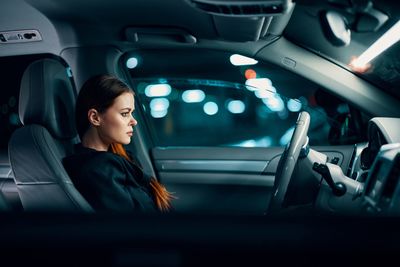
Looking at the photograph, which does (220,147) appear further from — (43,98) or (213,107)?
(213,107)

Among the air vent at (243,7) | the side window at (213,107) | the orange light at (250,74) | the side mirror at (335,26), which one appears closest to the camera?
the side mirror at (335,26)

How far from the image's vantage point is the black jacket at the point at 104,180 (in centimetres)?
180

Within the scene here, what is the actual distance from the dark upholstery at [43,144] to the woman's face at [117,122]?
0.67ft

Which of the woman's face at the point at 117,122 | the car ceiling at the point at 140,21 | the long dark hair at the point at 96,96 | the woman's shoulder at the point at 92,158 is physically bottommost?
the woman's shoulder at the point at 92,158

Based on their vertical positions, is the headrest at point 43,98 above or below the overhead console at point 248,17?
below

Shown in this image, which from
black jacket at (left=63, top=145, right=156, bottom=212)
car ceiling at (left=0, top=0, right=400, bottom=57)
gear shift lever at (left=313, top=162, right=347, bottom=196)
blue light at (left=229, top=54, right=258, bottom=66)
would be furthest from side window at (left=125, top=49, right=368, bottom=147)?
black jacket at (left=63, top=145, right=156, bottom=212)

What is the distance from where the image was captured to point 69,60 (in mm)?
2693

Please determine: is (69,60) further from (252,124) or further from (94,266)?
(252,124)

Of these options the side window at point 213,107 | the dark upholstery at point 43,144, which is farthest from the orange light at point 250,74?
the dark upholstery at point 43,144

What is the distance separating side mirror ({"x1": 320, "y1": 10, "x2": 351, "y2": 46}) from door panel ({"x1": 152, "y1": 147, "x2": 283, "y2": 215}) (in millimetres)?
1507

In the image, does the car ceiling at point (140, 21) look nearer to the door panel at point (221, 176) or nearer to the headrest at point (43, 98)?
the headrest at point (43, 98)

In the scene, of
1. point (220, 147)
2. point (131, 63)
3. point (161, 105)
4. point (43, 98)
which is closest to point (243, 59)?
point (220, 147)

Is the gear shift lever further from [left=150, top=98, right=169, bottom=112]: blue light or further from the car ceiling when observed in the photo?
[left=150, top=98, right=169, bottom=112]: blue light

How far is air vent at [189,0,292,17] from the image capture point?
1.62 metres
